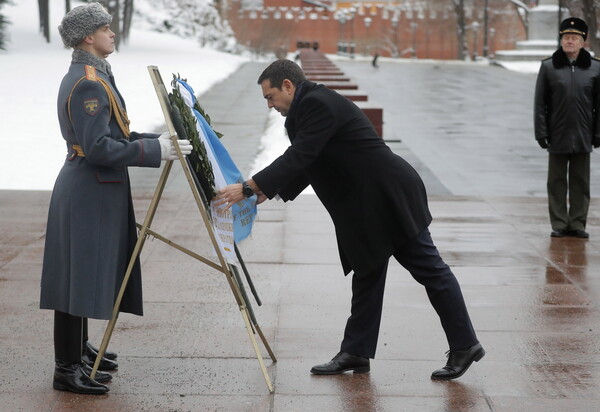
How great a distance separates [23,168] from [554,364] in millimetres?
9417

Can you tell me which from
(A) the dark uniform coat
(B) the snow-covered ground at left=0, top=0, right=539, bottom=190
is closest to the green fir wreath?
(A) the dark uniform coat

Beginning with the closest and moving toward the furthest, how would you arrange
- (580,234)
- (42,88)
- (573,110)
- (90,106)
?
(90,106)
(573,110)
(580,234)
(42,88)

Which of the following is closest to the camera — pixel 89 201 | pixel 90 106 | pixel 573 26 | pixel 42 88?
pixel 90 106

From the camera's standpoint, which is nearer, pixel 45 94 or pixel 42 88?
pixel 45 94

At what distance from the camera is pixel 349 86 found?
21234 mm

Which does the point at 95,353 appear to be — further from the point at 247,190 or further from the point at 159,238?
the point at 247,190

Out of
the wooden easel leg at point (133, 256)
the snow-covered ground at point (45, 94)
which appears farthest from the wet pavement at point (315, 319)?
the snow-covered ground at point (45, 94)

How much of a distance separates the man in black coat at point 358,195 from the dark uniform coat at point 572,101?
4162 mm

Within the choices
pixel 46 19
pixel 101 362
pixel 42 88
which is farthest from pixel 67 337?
pixel 46 19

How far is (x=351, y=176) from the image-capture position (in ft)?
17.4

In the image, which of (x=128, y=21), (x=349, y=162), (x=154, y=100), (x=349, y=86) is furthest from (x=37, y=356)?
(x=128, y=21)

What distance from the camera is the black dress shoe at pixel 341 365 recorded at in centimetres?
550

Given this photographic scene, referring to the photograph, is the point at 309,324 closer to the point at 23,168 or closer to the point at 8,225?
the point at 8,225

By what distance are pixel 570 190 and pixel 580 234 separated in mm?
422
